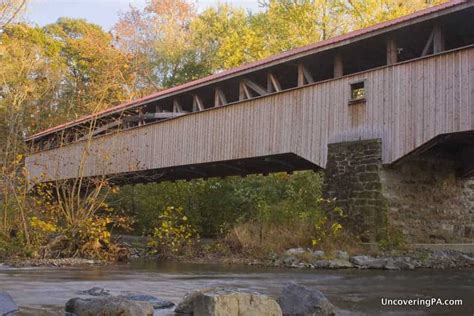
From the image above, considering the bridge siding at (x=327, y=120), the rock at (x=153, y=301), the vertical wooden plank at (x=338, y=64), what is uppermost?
the vertical wooden plank at (x=338, y=64)

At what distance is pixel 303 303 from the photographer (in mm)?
5254

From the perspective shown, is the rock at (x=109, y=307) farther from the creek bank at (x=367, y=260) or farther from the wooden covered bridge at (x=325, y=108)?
the wooden covered bridge at (x=325, y=108)

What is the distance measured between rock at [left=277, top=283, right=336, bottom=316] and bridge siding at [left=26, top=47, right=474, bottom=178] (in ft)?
23.6

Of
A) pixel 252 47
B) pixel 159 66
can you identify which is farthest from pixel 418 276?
pixel 159 66

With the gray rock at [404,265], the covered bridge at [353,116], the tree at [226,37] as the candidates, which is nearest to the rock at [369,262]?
the gray rock at [404,265]

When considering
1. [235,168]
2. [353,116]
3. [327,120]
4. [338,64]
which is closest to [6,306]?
[353,116]

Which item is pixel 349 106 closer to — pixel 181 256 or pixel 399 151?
pixel 399 151

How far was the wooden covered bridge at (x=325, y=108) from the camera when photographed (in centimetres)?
1191

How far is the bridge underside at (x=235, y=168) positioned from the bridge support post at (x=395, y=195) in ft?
7.68

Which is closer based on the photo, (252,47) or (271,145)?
(271,145)

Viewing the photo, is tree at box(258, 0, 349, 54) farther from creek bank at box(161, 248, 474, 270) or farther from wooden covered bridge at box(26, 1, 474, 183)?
creek bank at box(161, 248, 474, 270)

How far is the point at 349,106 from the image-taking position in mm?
13695

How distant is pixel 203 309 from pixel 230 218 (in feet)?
54.8

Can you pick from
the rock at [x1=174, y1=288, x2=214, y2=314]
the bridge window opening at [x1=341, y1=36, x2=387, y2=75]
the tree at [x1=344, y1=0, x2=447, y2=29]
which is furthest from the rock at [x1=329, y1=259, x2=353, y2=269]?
the tree at [x1=344, y1=0, x2=447, y2=29]
